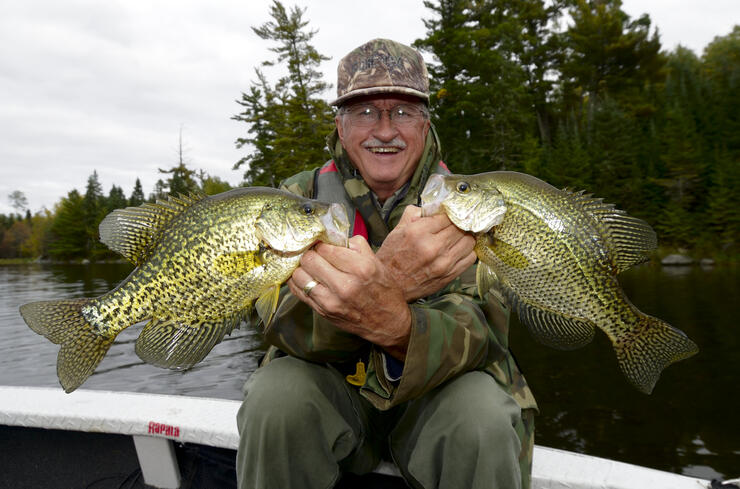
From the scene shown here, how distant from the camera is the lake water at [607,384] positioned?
7078 millimetres

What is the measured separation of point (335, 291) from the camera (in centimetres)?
208

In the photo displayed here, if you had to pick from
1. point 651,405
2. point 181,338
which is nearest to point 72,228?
point 651,405

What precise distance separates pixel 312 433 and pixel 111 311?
41.0 inches

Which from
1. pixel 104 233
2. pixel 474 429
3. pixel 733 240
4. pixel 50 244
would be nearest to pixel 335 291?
pixel 474 429

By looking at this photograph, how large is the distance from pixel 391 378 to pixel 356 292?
497 millimetres

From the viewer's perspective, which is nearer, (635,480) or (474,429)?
(474,429)

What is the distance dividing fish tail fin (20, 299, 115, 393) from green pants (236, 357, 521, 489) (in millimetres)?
705

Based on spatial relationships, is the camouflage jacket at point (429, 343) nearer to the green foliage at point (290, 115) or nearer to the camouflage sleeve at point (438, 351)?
the camouflage sleeve at point (438, 351)

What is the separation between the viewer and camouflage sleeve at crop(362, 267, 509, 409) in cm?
217

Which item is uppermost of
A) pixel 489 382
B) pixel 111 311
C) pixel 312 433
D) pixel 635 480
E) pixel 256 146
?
pixel 256 146

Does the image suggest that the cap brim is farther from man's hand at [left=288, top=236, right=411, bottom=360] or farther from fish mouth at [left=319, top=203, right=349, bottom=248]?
man's hand at [left=288, top=236, right=411, bottom=360]

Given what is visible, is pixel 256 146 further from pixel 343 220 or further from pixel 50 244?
pixel 50 244

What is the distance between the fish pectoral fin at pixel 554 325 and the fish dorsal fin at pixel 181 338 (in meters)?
1.47

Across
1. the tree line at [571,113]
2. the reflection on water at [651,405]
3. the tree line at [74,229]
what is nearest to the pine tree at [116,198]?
the tree line at [74,229]
